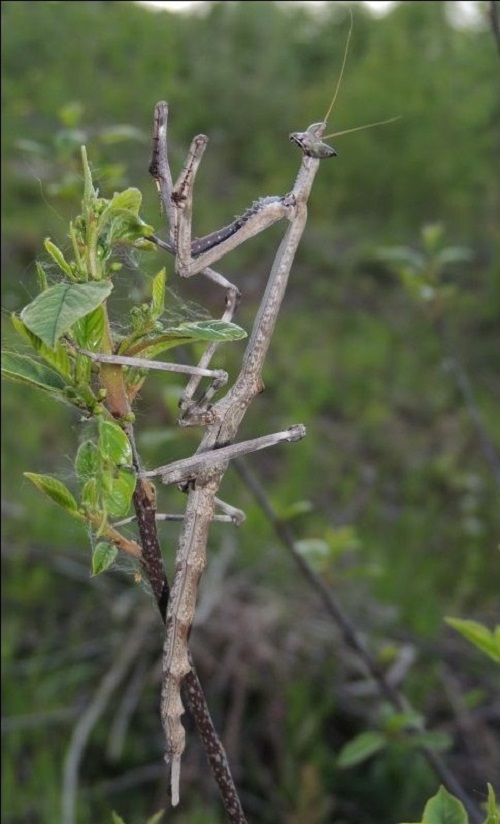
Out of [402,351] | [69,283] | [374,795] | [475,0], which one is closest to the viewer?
[69,283]

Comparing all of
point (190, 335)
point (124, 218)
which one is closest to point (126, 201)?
point (124, 218)

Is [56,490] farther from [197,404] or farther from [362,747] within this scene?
[362,747]

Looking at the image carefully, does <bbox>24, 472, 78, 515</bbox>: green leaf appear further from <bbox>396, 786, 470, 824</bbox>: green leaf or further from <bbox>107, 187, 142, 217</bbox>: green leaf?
<bbox>396, 786, 470, 824</bbox>: green leaf

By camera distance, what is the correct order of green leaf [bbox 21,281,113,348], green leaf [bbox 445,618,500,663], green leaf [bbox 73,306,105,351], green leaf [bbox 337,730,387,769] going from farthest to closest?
green leaf [bbox 337,730,387,769] → green leaf [bbox 445,618,500,663] → green leaf [bbox 73,306,105,351] → green leaf [bbox 21,281,113,348]

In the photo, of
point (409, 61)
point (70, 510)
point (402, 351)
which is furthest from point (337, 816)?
point (409, 61)

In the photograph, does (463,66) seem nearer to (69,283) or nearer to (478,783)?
(478,783)

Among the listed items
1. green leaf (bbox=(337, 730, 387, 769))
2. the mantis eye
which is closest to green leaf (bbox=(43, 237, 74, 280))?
the mantis eye

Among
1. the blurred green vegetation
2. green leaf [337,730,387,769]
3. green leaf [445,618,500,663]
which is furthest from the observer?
the blurred green vegetation
